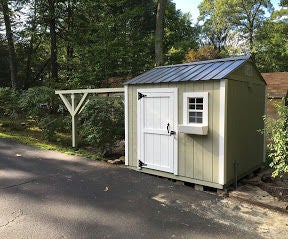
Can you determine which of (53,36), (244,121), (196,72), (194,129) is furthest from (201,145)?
(53,36)

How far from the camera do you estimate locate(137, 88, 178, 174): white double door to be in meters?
5.55

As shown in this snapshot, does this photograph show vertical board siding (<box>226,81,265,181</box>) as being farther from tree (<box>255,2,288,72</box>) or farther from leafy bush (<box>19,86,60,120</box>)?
tree (<box>255,2,288,72</box>)

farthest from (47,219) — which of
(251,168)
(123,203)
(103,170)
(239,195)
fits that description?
(251,168)

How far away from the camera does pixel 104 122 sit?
24.5 ft

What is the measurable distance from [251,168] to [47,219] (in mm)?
4385

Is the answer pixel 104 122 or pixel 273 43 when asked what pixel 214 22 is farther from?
pixel 104 122

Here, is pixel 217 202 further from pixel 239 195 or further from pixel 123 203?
pixel 123 203

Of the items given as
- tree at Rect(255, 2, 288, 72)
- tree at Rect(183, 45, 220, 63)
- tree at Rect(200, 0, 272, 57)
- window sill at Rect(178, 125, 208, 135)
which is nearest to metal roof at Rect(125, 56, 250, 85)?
window sill at Rect(178, 125, 208, 135)

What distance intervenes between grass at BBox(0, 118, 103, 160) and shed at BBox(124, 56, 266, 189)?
2.23 meters

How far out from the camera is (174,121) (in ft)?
18.1

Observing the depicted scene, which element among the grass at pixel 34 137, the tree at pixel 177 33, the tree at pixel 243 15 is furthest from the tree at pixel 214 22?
the grass at pixel 34 137

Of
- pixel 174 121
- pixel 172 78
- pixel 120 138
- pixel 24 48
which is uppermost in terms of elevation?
pixel 24 48

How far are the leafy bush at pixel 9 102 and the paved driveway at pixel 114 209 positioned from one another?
6.01 meters

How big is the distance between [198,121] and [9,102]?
31.3 ft
